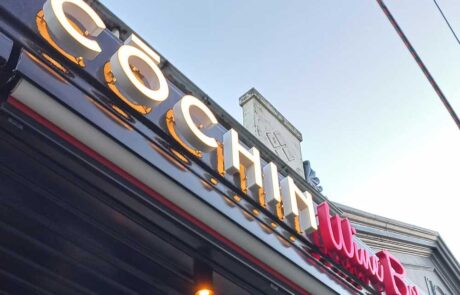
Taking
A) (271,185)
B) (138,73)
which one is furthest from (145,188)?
(271,185)

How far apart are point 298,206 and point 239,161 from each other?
130cm

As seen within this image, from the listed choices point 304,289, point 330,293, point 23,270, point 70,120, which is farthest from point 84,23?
point 330,293

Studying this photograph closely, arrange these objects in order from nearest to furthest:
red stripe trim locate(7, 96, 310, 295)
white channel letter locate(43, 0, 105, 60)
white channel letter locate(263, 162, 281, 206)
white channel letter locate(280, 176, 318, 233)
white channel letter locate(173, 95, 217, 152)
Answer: red stripe trim locate(7, 96, 310, 295)
white channel letter locate(43, 0, 105, 60)
white channel letter locate(173, 95, 217, 152)
white channel letter locate(263, 162, 281, 206)
white channel letter locate(280, 176, 318, 233)

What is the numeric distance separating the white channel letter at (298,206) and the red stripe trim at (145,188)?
1.12 meters

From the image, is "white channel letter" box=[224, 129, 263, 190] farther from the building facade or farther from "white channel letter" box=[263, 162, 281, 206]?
"white channel letter" box=[263, 162, 281, 206]

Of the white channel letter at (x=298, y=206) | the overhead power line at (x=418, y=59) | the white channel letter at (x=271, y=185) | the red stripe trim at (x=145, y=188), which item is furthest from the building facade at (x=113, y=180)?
the overhead power line at (x=418, y=59)

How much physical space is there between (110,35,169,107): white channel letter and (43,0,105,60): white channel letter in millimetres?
258

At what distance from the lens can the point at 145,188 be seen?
412 centimetres

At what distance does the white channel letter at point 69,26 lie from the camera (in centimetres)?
404

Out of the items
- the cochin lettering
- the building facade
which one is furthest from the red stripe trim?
the cochin lettering

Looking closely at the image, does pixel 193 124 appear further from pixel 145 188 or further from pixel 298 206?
pixel 298 206

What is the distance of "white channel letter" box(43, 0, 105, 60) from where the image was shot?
4.04 meters

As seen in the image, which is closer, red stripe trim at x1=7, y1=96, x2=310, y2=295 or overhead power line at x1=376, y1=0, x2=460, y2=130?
red stripe trim at x1=7, y1=96, x2=310, y2=295

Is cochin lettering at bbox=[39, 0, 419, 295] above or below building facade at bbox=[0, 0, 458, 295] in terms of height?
above
